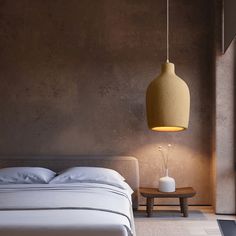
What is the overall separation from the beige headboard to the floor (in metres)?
0.46

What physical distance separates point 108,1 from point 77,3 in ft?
1.33

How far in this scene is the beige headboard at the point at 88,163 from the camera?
476 centimetres

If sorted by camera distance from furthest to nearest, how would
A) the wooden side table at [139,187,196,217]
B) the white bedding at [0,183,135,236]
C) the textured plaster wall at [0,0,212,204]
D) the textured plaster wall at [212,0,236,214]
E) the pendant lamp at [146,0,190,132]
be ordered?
the textured plaster wall at [0,0,212,204] → the textured plaster wall at [212,0,236,214] → the wooden side table at [139,187,196,217] → the white bedding at [0,183,135,236] → the pendant lamp at [146,0,190,132]

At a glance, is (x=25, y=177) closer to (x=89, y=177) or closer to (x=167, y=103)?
(x=89, y=177)

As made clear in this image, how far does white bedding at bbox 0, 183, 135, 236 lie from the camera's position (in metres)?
2.61

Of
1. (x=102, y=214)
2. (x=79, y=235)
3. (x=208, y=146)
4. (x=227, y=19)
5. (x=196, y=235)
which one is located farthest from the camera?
(x=208, y=146)

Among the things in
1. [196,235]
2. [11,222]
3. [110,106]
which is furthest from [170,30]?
[11,222]

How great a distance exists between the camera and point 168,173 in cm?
493

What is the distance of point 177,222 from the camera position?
4180 mm

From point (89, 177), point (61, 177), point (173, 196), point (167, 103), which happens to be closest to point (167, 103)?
point (167, 103)

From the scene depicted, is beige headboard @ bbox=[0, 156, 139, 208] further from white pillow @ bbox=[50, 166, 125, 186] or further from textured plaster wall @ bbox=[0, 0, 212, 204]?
white pillow @ bbox=[50, 166, 125, 186]

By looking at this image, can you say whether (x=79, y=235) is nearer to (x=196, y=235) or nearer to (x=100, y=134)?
(x=196, y=235)

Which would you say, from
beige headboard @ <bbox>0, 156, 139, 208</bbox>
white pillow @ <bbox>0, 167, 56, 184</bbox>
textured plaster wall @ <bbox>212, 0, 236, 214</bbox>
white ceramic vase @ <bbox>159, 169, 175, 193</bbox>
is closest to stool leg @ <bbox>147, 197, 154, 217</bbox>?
white ceramic vase @ <bbox>159, 169, 175, 193</bbox>

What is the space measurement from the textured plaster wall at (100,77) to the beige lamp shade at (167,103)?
283cm
